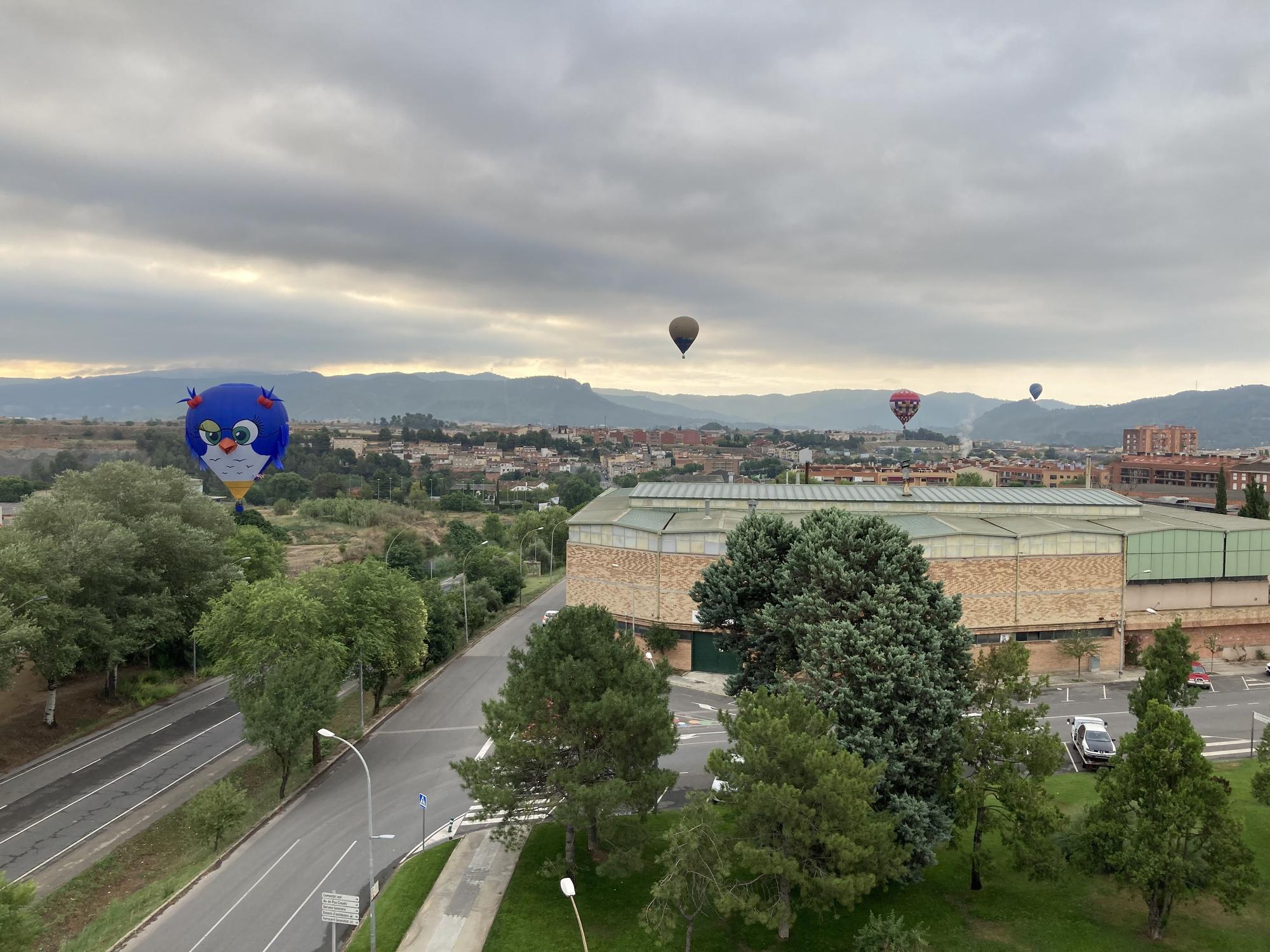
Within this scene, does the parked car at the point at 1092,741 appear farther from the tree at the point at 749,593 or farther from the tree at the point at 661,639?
the tree at the point at 661,639

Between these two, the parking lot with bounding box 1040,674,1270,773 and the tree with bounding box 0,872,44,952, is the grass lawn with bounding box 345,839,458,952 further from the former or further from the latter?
the parking lot with bounding box 1040,674,1270,773

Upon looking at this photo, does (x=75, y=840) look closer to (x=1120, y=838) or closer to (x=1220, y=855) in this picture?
(x=1120, y=838)

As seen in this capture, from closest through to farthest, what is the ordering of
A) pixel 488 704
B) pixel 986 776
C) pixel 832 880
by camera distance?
pixel 832 880, pixel 986 776, pixel 488 704

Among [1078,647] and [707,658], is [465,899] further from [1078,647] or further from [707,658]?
[1078,647]

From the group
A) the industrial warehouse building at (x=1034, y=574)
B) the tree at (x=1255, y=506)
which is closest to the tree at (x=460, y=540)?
the industrial warehouse building at (x=1034, y=574)

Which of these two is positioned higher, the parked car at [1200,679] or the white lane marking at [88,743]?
the parked car at [1200,679]

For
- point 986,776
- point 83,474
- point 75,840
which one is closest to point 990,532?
point 986,776
